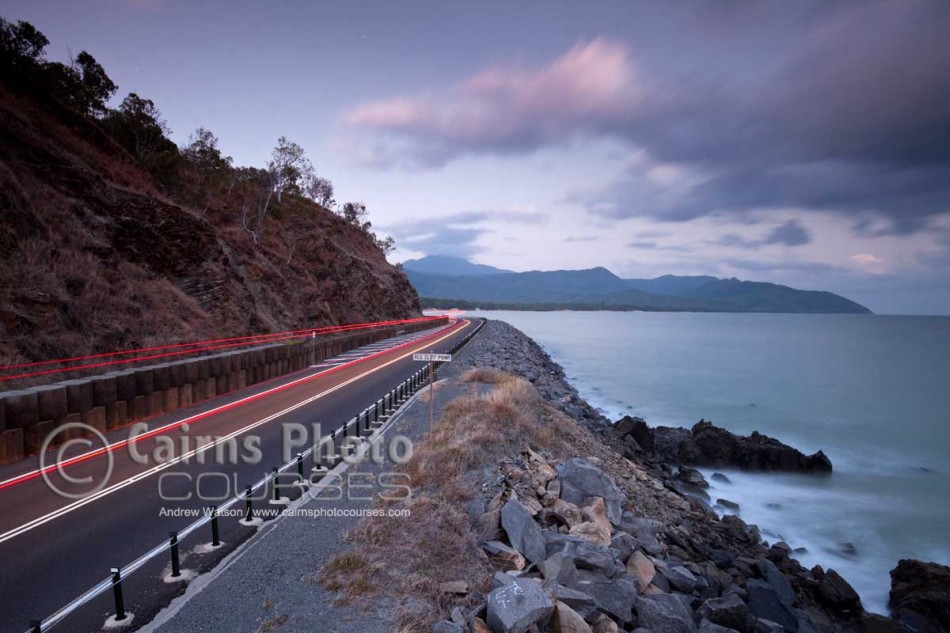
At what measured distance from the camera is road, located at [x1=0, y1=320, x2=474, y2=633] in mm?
6074

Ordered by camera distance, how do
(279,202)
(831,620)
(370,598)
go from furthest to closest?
(279,202) < (831,620) < (370,598)

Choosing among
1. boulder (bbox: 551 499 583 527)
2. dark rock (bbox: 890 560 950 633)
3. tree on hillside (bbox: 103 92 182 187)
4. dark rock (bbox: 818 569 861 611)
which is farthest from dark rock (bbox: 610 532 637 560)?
tree on hillside (bbox: 103 92 182 187)

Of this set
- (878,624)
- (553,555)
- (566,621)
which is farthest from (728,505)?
(566,621)

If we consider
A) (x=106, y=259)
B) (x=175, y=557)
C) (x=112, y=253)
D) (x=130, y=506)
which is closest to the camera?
(x=175, y=557)

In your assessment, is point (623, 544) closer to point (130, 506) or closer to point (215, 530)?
point (215, 530)

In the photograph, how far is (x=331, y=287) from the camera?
47.2m

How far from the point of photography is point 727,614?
8.12 meters

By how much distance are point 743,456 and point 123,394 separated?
80.9 feet

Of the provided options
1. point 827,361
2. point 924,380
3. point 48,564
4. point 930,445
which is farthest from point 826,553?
point 827,361

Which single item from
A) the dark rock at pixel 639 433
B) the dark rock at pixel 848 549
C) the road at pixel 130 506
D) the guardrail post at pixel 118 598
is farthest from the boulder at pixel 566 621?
the dark rock at pixel 639 433

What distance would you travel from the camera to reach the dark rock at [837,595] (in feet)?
37.4

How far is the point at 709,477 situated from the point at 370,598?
19584 mm

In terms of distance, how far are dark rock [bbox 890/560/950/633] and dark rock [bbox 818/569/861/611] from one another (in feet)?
3.36

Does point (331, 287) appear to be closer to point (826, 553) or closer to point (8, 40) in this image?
point (8, 40)
